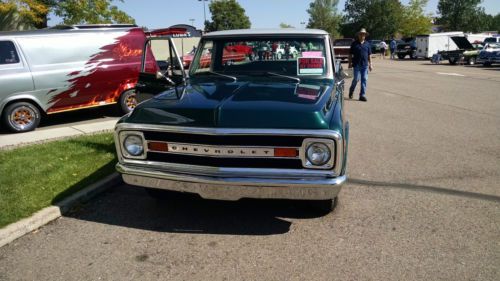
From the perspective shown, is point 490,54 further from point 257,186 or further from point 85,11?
point 257,186

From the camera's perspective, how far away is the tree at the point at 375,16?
65.8 meters

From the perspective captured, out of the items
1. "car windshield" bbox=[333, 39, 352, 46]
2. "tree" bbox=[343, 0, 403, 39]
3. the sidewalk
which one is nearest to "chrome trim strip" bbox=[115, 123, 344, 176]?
the sidewalk

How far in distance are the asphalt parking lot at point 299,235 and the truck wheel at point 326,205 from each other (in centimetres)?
8

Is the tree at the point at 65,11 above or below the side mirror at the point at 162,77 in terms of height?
above

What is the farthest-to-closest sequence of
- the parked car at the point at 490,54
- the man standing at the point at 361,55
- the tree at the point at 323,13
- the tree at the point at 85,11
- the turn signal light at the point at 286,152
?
the tree at the point at 323,13, the parked car at the point at 490,54, the tree at the point at 85,11, the man standing at the point at 361,55, the turn signal light at the point at 286,152

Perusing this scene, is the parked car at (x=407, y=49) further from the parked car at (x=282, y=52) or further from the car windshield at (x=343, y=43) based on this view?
the parked car at (x=282, y=52)

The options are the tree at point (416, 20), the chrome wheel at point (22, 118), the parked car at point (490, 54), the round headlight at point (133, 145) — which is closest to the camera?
the round headlight at point (133, 145)

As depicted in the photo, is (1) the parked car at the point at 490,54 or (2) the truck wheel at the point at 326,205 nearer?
(2) the truck wheel at the point at 326,205

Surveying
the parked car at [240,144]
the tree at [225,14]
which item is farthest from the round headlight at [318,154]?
the tree at [225,14]

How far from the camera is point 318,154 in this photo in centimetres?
332

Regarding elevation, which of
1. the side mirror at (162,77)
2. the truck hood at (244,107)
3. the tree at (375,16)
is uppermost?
the tree at (375,16)

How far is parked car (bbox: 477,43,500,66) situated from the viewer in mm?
24281

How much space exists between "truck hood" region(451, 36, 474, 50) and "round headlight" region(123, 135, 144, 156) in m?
31.7

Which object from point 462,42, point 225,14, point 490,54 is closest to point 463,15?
point 225,14
